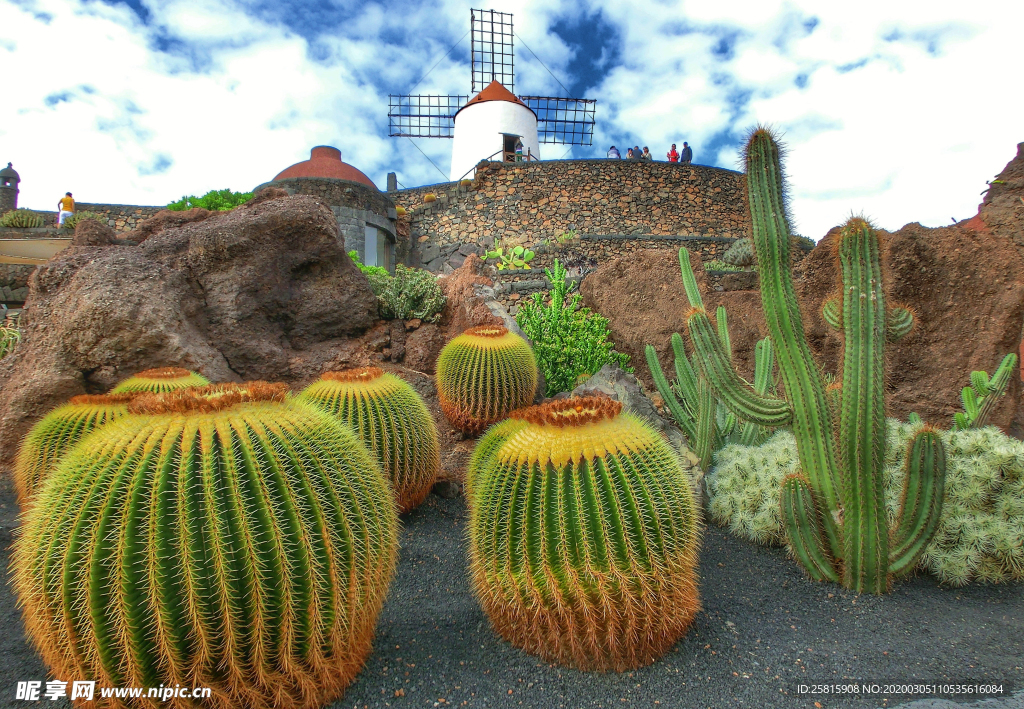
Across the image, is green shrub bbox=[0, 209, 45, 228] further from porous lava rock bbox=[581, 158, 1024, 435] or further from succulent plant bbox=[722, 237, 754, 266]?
succulent plant bbox=[722, 237, 754, 266]

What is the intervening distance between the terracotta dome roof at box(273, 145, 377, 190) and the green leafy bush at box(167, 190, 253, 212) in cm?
351

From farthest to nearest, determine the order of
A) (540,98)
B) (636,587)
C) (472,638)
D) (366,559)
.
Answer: (540,98) < (472,638) < (636,587) < (366,559)

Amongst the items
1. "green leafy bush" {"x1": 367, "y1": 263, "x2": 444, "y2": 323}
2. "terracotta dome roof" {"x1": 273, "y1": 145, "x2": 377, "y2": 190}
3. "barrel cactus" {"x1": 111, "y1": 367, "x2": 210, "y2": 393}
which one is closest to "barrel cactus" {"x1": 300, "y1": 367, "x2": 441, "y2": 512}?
"barrel cactus" {"x1": 111, "y1": 367, "x2": 210, "y2": 393}

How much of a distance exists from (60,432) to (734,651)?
3588mm

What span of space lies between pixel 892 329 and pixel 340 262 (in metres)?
5.29

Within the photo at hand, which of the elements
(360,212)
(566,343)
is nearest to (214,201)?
(360,212)

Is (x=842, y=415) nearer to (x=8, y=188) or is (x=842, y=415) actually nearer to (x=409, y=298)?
(x=409, y=298)

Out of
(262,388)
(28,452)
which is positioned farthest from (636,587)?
(28,452)

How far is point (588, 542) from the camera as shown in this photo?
2.02 metres

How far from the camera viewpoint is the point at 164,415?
175 centimetres

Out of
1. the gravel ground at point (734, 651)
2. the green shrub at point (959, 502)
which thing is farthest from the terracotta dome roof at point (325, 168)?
the gravel ground at point (734, 651)

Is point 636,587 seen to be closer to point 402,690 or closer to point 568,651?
point 568,651

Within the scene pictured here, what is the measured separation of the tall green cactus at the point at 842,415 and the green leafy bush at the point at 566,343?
384 centimetres

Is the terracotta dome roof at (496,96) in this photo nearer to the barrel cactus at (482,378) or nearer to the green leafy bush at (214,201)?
the green leafy bush at (214,201)
